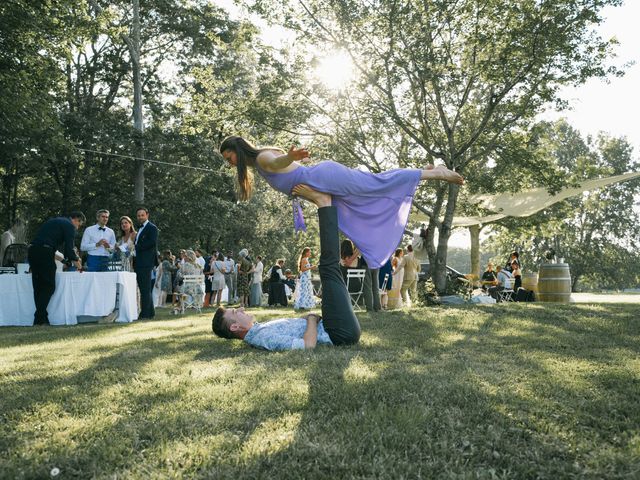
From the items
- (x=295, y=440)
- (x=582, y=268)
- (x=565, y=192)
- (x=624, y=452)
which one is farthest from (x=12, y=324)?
(x=582, y=268)

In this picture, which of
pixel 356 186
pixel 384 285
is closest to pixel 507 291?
pixel 384 285

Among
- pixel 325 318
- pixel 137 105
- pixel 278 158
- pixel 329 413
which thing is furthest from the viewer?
pixel 137 105

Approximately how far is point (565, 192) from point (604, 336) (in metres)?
10.7

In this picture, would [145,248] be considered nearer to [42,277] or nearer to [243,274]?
[42,277]

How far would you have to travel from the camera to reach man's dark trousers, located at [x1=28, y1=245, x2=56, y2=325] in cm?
859

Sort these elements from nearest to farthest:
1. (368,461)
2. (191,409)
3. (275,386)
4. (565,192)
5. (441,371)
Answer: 1. (368,461)
2. (191,409)
3. (275,386)
4. (441,371)
5. (565,192)

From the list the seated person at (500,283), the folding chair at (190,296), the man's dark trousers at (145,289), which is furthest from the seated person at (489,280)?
the man's dark trousers at (145,289)

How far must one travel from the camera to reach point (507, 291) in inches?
640

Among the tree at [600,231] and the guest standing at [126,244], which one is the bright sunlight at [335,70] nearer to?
the guest standing at [126,244]

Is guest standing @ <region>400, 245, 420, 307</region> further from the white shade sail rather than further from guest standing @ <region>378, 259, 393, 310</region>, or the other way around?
the white shade sail

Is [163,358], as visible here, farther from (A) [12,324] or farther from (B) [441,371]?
(A) [12,324]

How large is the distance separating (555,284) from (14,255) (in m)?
12.8

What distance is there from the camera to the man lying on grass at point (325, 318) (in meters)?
4.36

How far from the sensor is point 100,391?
3.14 m
